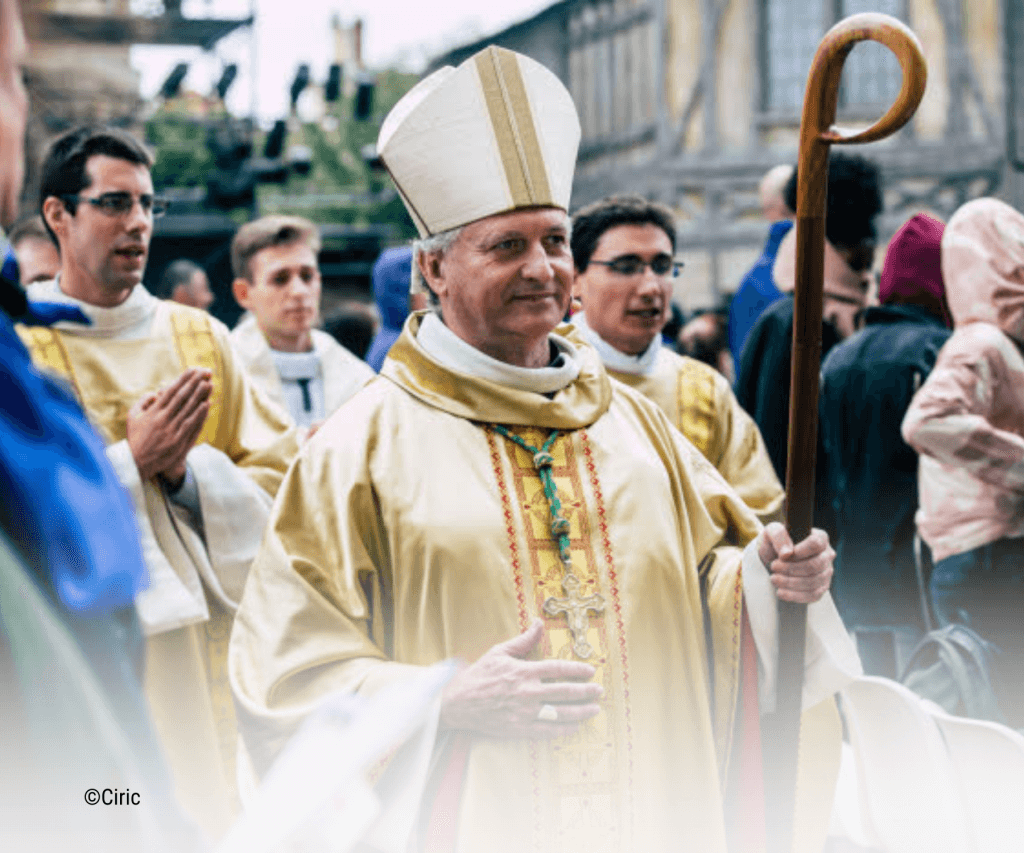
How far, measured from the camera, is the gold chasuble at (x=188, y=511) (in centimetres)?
399

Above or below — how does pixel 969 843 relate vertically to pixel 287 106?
below

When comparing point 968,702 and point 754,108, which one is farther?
point 754,108

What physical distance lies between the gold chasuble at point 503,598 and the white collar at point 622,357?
189 cm

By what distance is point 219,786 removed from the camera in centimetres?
415

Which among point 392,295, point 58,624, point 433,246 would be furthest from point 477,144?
point 392,295

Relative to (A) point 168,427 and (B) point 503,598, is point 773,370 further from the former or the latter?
(B) point 503,598

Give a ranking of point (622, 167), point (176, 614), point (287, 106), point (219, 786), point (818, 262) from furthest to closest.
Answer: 1. point (287, 106)
2. point (622, 167)
3. point (219, 786)
4. point (176, 614)
5. point (818, 262)

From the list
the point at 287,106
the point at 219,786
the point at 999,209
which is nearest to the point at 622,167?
the point at 287,106

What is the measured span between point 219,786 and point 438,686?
2.99 metres

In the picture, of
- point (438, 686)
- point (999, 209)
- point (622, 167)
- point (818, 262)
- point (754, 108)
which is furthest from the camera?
point (622, 167)

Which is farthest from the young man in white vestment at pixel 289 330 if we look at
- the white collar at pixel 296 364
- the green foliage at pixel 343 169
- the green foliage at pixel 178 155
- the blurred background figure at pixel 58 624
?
the green foliage at pixel 343 169

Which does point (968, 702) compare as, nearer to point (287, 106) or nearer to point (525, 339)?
point (525, 339)

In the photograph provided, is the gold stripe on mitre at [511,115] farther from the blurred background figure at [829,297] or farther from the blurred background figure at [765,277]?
the blurred background figure at [765,277]

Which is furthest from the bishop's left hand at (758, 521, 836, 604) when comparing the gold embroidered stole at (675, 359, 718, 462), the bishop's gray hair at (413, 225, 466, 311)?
the gold embroidered stole at (675, 359, 718, 462)
